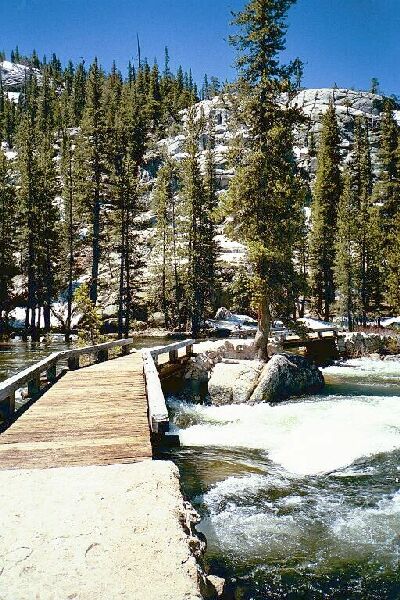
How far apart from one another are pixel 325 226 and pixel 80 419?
46.9 metres

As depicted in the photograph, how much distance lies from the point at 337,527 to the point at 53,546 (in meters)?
5.21

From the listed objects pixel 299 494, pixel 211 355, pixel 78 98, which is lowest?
pixel 299 494

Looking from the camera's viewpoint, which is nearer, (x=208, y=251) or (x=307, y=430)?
(x=307, y=430)

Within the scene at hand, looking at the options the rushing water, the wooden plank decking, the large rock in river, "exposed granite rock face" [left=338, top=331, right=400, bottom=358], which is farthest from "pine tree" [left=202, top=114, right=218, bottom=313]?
the wooden plank decking

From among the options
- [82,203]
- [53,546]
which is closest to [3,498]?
[53,546]

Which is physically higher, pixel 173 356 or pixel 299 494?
pixel 173 356

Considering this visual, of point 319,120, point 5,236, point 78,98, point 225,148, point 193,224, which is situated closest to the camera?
point 5,236

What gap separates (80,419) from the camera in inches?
374

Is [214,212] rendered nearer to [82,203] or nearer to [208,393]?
[208,393]

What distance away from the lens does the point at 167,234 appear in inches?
2063

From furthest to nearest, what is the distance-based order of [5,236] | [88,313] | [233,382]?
1. [5,236]
2. [88,313]
3. [233,382]

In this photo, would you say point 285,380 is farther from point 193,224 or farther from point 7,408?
point 193,224

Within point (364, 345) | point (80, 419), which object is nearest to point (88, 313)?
point (80, 419)

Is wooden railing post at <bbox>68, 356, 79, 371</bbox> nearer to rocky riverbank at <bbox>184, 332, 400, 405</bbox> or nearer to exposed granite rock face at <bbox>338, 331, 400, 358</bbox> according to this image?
rocky riverbank at <bbox>184, 332, 400, 405</bbox>
